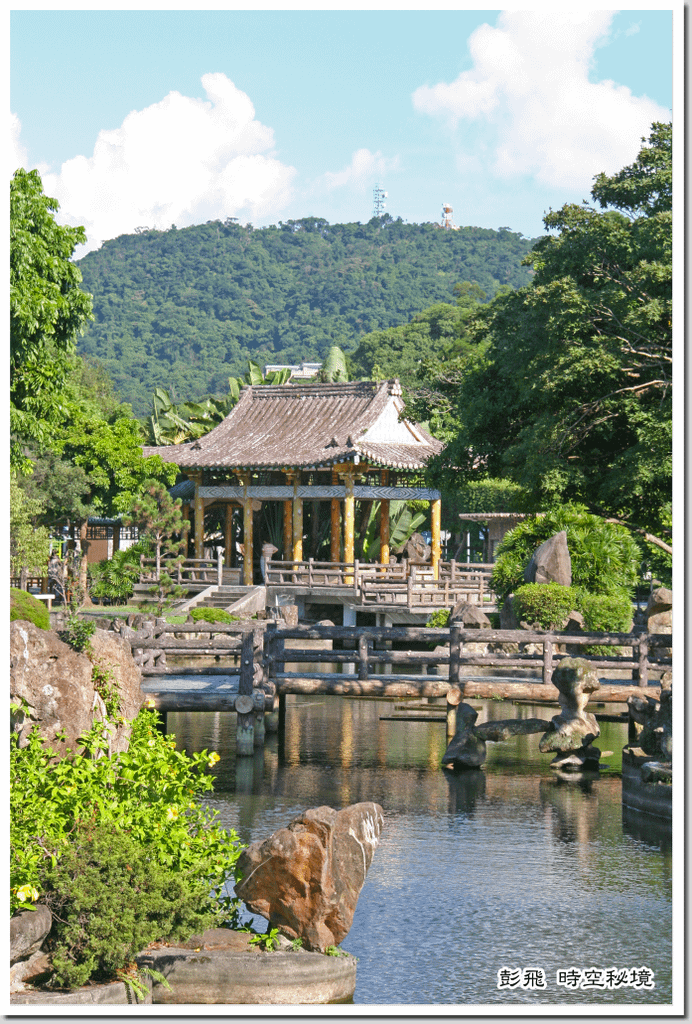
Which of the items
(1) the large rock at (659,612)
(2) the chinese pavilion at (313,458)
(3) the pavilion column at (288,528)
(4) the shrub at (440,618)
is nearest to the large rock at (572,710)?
A: (1) the large rock at (659,612)

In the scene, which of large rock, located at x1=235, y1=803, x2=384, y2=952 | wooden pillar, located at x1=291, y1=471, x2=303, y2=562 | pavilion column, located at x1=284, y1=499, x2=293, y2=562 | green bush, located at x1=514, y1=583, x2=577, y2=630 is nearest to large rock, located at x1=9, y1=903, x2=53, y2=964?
large rock, located at x1=235, y1=803, x2=384, y2=952

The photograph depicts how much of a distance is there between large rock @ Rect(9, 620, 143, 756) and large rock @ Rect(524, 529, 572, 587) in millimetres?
13499

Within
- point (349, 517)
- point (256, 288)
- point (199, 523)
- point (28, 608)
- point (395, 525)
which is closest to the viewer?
point (28, 608)

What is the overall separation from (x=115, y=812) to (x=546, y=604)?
14715mm

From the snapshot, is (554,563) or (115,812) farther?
(554,563)

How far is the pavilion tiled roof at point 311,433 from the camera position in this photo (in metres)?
32.6

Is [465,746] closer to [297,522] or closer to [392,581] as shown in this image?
[392,581]

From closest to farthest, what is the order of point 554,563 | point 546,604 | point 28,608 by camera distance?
point 28,608 < point 546,604 < point 554,563

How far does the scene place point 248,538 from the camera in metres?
33.7

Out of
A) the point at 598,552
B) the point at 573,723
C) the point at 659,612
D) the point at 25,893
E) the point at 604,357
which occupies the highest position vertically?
the point at 604,357

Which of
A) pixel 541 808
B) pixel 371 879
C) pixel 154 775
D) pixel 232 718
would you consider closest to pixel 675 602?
pixel 154 775

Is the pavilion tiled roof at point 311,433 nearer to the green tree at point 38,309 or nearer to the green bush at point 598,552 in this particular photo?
the green bush at point 598,552

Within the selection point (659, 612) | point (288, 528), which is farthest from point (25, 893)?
point (288, 528)

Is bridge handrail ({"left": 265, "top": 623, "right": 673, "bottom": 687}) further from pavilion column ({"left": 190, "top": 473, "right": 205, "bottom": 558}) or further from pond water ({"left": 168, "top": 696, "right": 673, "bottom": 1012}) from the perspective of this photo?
pavilion column ({"left": 190, "top": 473, "right": 205, "bottom": 558})
